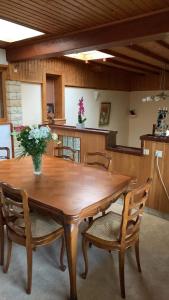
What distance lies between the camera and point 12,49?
13.0 feet

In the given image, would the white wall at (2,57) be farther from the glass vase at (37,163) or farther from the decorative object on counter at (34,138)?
the glass vase at (37,163)

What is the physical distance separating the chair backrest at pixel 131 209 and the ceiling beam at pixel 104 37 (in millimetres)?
1654

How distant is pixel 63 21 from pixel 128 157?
6.61ft

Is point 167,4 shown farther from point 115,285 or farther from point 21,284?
point 21,284

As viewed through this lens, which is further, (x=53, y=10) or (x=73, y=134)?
(x=73, y=134)

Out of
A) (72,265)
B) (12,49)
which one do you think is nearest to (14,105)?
(12,49)

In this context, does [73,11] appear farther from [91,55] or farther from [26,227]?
[26,227]

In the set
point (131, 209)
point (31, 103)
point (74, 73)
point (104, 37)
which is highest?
point (74, 73)

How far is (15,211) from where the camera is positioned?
193 cm

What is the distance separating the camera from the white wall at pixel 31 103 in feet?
15.1

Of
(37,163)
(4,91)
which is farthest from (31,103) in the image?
(37,163)

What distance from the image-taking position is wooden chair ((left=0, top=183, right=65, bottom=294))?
1.83 m

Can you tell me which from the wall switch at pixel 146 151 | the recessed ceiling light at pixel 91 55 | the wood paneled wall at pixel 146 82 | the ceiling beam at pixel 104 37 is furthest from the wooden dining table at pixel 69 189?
the wood paneled wall at pixel 146 82

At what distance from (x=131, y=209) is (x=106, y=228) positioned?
1.08ft
